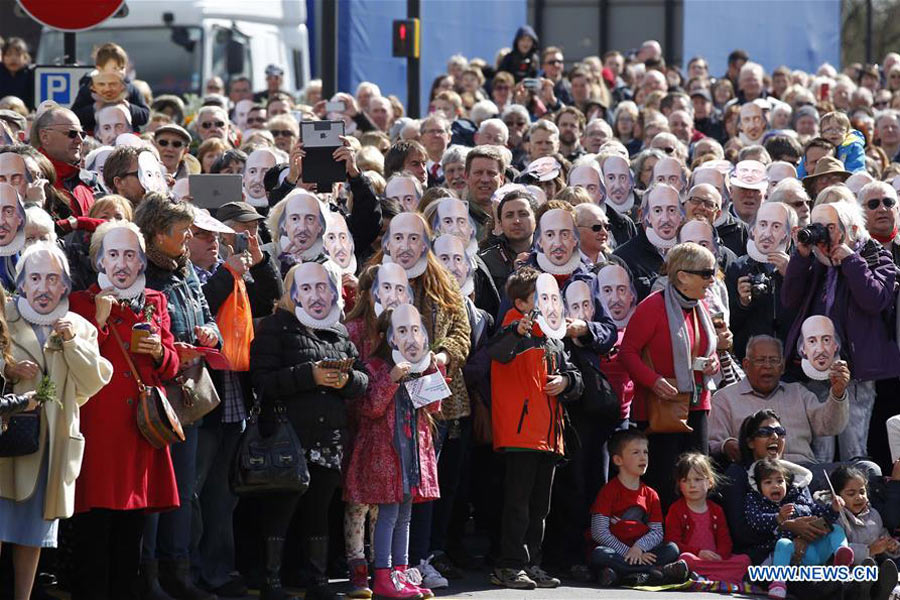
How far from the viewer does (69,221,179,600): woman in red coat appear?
7.86 m

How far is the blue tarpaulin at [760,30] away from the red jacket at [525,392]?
17.3 m

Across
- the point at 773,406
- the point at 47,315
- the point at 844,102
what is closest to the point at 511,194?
the point at 773,406

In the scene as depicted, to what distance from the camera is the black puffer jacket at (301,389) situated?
333 inches

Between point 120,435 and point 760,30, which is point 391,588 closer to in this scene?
point 120,435

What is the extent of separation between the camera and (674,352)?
32.1 ft

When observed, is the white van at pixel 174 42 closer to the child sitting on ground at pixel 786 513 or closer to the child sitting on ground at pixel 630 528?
the child sitting on ground at pixel 630 528

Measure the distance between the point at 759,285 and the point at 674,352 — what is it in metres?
1.08

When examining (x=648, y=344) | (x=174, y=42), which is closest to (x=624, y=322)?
(x=648, y=344)

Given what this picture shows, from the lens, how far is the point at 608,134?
14.0 m

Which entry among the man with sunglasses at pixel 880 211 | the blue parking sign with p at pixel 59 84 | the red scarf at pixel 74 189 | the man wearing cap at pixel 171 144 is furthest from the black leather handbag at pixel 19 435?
the man with sunglasses at pixel 880 211

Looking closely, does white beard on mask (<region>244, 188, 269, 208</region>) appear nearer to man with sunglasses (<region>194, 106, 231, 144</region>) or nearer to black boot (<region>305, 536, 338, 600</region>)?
man with sunglasses (<region>194, 106, 231, 144</region>)

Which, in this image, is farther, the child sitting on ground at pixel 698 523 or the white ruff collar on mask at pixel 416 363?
the child sitting on ground at pixel 698 523

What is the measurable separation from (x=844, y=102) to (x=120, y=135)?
9142mm

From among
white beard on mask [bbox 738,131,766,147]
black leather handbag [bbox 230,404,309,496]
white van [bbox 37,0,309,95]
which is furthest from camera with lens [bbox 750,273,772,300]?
white van [bbox 37,0,309,95]
